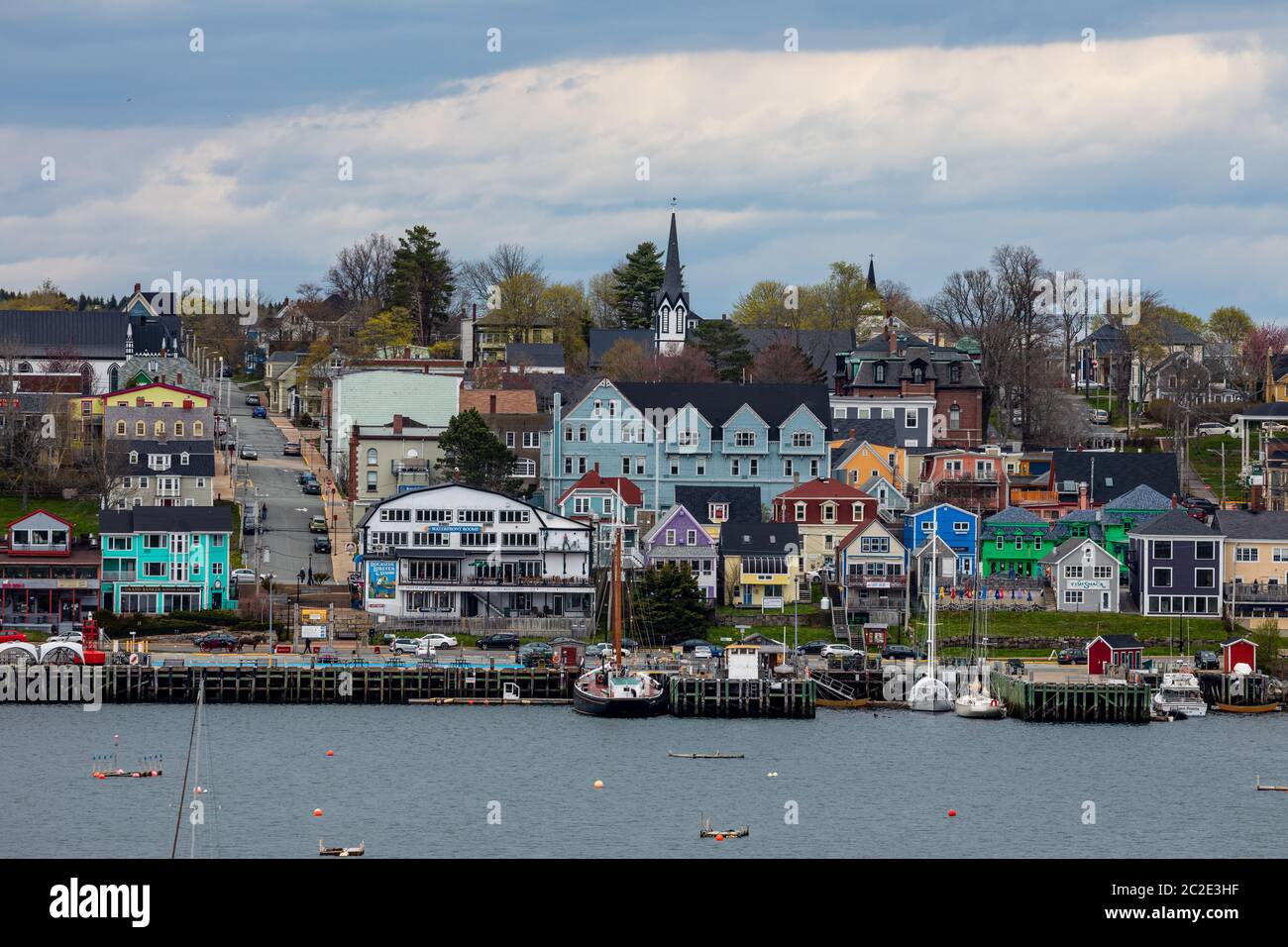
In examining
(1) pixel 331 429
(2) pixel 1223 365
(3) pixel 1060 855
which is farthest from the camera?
(2) pixel 1223 365

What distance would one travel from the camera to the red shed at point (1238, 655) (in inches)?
3209

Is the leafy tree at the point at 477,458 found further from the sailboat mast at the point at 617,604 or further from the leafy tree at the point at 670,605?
the sailboat mast at the point at 617,604

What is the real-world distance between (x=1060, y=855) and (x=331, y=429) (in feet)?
232

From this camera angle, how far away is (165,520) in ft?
292

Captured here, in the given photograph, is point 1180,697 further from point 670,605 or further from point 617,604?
point 617,604

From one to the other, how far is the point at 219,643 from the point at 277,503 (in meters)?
24.5

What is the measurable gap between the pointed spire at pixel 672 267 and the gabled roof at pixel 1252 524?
2569 inches

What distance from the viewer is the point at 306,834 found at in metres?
54.9

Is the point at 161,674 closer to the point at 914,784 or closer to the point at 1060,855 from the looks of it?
the point at 914,784

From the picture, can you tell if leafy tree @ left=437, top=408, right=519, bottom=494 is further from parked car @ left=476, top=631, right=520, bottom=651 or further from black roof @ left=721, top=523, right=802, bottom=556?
parked car @ left=476, top=631, right=520, bottom=651

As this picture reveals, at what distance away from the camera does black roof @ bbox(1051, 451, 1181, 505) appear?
105 meters
